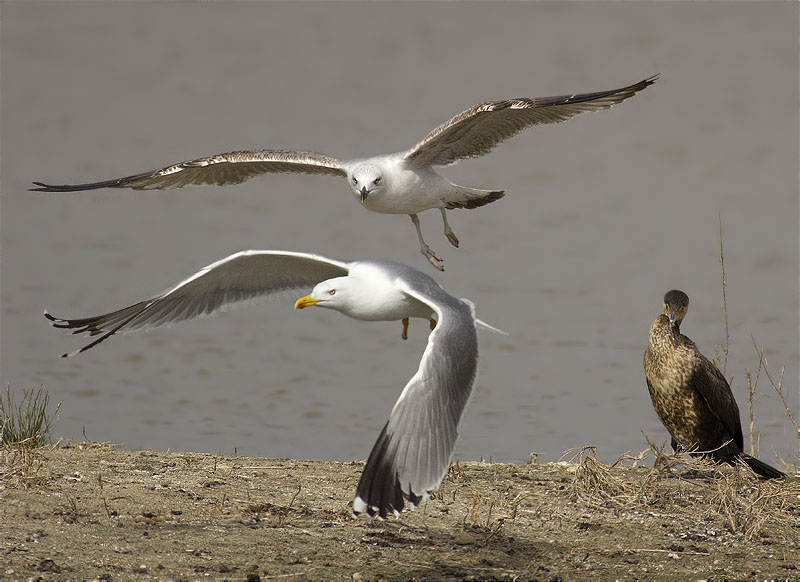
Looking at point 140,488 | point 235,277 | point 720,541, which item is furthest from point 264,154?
point 720,541

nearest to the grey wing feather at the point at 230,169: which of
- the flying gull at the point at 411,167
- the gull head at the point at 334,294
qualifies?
the flying gull at the point at 411,167

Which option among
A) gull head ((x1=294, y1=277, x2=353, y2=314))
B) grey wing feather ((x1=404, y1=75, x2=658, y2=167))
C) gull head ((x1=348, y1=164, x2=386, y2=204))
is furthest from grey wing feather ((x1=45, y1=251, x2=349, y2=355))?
grey wing feather ((x1=404, y1=75, x2=658, y2=167))

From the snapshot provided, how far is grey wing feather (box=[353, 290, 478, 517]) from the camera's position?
5.03 m

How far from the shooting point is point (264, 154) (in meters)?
7.62

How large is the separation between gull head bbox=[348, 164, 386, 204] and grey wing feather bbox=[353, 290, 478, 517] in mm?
1901

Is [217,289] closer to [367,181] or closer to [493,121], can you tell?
[367,181]

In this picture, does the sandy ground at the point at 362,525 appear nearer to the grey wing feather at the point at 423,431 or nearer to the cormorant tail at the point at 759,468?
the cormorant tail at the point at 759,468

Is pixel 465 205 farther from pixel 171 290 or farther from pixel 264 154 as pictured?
pixel 171 290

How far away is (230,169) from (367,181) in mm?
1152

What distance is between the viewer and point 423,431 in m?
5.15

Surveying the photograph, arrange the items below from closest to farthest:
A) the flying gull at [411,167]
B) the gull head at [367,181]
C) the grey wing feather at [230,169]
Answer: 1. the flying gull at [411,167]
2. the gull head at [367,181]
3. the grey wing feather at [230,169]

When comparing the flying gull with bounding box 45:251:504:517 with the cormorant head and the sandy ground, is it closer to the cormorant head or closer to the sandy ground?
the sandy ground

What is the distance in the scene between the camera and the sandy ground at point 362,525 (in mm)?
5238

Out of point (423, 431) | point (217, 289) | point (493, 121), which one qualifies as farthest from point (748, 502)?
point (217, 289)
